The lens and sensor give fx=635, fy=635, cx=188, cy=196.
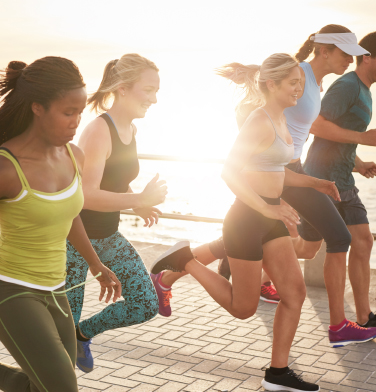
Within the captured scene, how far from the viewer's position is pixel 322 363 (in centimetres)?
458

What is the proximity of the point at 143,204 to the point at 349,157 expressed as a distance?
2.34 m

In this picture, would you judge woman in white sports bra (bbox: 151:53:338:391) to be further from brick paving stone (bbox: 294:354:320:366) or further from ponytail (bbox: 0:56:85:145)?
ponytail (bbox: 0:56:85:145)

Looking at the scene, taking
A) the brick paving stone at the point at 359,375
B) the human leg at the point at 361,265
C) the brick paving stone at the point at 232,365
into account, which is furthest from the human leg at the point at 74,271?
the human leg at the point at 361,265

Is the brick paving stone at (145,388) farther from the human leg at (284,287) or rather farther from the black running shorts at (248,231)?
the black running shorts at (248,231)

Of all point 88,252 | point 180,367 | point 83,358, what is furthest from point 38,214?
point 180,367

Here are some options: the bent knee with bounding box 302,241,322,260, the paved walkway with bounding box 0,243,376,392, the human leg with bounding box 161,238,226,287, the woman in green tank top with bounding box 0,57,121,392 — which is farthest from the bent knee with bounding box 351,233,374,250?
the woman in green tank top with bounding box 0,57,121,392

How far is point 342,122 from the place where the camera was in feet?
16.6

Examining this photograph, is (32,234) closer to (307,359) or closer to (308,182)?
(308,182)

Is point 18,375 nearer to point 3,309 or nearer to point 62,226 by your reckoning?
point 3,309

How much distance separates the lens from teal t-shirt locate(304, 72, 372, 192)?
4988 millimetres

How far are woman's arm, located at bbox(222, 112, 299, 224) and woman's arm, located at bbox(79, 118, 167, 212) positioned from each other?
0.50 metres

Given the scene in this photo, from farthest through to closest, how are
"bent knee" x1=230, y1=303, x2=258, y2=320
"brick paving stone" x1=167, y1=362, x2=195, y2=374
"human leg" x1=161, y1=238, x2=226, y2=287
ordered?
1. "human leg" x1=161, y1=238, x2=226, y2=287
2. "brick paving stone" x1=167, y1=362, x2=195, y2=374
3. "bent knee" x1=230, y1=303, x2=258, y2=320

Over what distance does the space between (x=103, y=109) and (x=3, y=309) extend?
5.90 feet

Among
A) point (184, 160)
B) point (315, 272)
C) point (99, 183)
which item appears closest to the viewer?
point (99, 183)
